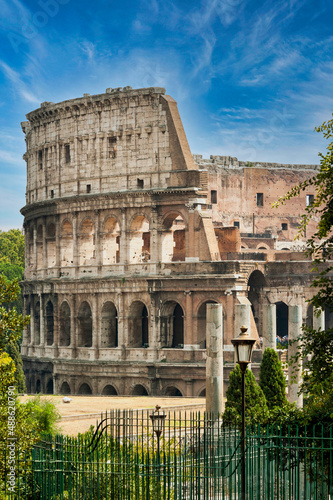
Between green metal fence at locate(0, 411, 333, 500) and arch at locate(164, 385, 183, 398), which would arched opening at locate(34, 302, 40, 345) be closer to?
arch at locate(164, 385, 183, 398)

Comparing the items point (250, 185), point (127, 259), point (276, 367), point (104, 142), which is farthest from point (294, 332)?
point (250, 185)

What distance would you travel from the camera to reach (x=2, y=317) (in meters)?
16.7

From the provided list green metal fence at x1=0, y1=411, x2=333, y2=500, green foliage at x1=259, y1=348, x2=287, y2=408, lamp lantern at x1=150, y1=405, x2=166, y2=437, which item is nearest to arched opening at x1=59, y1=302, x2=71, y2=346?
green foliage at x1=259, y1=348, x2=287, y2=408

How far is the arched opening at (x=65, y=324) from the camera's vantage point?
4538cm

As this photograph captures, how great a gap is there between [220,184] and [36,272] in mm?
13478

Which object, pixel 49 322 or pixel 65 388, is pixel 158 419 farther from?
pixel 49 322

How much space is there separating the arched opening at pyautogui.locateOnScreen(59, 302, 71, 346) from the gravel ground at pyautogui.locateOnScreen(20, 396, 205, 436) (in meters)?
9.98

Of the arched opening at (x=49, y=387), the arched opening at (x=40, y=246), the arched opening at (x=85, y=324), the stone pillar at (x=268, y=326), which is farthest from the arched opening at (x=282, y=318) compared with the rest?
the stone pillar at (x=268, y=326)

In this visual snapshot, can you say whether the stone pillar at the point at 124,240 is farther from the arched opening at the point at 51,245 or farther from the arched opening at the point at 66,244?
the arched opening at the point at 51,245

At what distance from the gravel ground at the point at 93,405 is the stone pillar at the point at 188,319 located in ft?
18.3

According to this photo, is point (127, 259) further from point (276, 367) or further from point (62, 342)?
point (276, 367)

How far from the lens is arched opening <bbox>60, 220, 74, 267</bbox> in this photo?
4578 centimetres

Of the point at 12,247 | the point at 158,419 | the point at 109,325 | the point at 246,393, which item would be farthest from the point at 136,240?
the point at 12,247

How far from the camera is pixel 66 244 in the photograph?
46.0m
